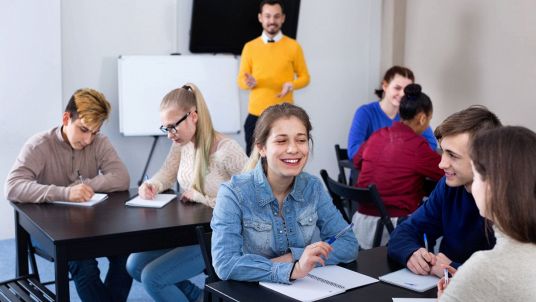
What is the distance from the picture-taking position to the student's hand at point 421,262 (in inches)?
77.0

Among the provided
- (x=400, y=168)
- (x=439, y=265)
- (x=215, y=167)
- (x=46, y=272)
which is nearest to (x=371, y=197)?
(x=400, y=168)

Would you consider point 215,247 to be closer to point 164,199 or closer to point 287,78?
point 164,199

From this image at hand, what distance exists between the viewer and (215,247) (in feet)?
6.59

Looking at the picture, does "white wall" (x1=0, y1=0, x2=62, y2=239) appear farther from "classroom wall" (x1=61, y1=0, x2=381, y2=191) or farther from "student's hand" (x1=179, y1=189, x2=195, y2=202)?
"student's hand" (x1=179, y1=189, x2=195, y2=202)

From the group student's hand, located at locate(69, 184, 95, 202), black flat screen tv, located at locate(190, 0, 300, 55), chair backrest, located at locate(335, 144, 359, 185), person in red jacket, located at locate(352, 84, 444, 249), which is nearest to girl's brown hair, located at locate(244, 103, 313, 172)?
student's hand, located at locate(69, 184, 95, 202)

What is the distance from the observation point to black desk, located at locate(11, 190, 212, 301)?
2.37 m

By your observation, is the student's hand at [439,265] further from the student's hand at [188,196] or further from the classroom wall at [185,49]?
the classroom wall at [185,49]

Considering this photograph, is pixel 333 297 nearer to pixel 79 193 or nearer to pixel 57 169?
pixel 79 193

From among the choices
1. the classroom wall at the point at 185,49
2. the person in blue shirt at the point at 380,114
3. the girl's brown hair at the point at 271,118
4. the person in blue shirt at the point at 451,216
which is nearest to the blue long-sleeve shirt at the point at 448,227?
the person in blue shirt at the point at 451,216

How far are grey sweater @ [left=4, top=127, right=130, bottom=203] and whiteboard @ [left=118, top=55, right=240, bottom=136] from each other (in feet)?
6.00

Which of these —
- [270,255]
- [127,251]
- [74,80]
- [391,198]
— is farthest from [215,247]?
[74,80]

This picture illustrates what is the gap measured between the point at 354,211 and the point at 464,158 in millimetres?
1863

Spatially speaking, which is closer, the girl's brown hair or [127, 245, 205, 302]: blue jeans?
the girl's brown hair

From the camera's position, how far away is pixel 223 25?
5633 mm
